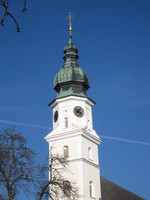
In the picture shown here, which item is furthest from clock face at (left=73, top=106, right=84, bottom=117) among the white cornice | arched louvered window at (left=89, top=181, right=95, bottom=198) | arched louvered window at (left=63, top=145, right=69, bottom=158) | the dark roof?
the dark roof

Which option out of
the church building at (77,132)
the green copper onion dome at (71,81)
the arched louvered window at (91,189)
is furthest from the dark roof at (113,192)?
the green copper onion dome at (71,81)

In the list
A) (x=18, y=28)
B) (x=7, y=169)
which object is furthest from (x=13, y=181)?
(x=18, y=28)

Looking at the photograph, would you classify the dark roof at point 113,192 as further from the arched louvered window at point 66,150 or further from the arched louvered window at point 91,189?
the arched louvered window at point 66,150

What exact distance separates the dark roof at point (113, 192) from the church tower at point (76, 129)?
2.33m

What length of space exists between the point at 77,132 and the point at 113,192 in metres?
9.53

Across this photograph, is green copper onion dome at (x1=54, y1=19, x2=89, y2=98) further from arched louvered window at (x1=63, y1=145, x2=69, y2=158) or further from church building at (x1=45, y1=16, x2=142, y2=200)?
arched louvered window at (x1=63, y1=145, x2=69, y2=158)

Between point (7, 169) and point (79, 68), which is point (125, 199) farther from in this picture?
point (7, 169)

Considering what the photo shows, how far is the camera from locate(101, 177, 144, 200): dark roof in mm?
39031

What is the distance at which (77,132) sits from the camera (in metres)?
37.2

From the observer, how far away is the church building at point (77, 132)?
3566cm

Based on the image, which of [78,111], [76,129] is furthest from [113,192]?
[78,111]

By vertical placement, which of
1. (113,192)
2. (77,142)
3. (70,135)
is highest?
(70,135)

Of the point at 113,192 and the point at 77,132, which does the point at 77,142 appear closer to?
the point at 77,132

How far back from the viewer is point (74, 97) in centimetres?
3953
